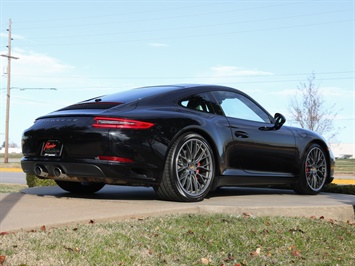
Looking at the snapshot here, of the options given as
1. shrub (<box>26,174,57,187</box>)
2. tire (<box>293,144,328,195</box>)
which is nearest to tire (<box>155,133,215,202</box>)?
tire (<box>293,144,328,195</box>)

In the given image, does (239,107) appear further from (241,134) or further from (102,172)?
(102,172)

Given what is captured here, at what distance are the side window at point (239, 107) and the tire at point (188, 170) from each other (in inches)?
35.9

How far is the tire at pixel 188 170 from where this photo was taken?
621 cm

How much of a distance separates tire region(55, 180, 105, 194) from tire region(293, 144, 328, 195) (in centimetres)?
281

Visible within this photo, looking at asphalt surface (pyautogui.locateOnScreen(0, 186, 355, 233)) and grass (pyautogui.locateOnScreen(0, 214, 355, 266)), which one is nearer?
grass (pyautogui.locateOnScreen(0, 214, 355, 266))

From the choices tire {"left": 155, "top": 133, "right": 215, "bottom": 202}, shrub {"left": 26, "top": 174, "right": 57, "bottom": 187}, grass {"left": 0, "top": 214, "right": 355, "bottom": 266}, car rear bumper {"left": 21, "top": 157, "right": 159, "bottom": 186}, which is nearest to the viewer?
grass {"left": 0, "top": 214, "right": 355, "bottom": 266}

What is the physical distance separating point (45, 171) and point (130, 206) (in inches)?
46.4

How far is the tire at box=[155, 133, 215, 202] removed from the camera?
621 centimetres

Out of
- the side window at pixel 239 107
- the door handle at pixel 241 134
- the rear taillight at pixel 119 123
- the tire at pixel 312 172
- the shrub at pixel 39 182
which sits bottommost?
the shrub at pixel 39 182

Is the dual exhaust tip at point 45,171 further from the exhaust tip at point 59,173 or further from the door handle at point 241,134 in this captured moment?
the door handle at point 241,134

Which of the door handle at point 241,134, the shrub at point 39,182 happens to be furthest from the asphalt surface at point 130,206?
the shrub at point 39,182

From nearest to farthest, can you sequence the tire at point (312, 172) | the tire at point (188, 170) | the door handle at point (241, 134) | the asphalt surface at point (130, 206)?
the asphalt surface at point (130, 206) → the tire at point (188, 170) → the door handle at point (241, 134) → the tire at point (312, 172)

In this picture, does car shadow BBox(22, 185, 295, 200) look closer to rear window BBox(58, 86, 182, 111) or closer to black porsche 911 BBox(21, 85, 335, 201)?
black porsche 911 BBox(21, 85, 335, 201)

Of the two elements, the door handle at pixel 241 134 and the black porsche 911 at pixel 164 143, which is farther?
the door handle at pixel 241 134
